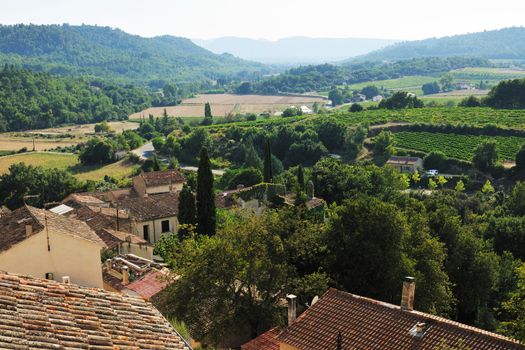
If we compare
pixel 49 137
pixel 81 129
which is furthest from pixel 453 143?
pixel 81 129

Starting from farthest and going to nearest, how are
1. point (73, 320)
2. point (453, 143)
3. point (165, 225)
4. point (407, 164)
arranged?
point (453, 143), point (407, 164), point (165, 225), point (73, 320)

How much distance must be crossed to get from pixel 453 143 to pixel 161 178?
55.7m

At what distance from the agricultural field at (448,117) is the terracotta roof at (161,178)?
60161mm

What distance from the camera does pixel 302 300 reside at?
1032 inches

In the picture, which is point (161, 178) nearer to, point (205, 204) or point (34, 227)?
point (205, 204)

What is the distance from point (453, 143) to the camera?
93125mm

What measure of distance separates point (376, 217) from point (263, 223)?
211 inches

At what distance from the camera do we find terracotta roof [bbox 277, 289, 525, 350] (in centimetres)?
1789

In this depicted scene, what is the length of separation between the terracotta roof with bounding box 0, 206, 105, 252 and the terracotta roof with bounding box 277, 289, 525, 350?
7645 millimetres

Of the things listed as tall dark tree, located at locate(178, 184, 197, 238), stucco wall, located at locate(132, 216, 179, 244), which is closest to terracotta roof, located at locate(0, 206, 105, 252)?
tall dark tree, located at locate(178, 184, 197, 238)

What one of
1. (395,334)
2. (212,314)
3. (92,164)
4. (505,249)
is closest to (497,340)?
(395,334)

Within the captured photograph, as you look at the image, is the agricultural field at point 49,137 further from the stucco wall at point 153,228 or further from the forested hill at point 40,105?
the stucco wall at point 153,228

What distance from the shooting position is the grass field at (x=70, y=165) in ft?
309

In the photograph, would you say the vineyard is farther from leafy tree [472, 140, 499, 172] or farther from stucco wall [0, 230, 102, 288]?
stucco wall [0, 230, 102, 288]
